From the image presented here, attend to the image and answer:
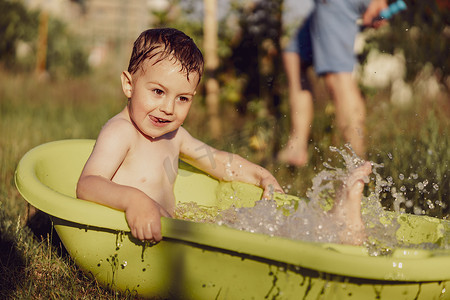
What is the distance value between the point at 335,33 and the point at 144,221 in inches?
72.1

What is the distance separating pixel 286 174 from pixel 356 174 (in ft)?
3.63

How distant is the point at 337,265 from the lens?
1326 millimetres

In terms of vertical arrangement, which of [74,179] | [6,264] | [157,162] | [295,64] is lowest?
[6,264]

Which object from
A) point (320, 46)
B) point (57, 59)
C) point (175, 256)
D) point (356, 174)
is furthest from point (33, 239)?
point (57, 59)

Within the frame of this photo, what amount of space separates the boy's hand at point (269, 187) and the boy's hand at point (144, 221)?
662mm

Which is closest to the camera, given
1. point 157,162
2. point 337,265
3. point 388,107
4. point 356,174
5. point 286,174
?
point 337,265

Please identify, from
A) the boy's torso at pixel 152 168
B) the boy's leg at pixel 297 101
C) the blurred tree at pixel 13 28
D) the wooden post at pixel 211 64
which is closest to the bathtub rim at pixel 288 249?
the boy's torso at pixel 152 168

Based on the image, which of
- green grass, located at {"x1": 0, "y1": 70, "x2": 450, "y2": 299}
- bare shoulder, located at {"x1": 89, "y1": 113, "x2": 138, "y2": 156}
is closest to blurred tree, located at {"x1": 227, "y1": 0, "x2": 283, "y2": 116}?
green grass, located at {"x1": 0, "y1": 70, "x2": 450, "y2": 299}

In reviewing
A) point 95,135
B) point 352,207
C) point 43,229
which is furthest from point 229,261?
point 95,135

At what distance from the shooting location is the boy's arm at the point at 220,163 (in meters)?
2.28

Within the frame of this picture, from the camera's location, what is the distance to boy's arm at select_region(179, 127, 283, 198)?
2.28 metres

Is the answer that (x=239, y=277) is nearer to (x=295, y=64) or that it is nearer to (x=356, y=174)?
(x=356, y=174)

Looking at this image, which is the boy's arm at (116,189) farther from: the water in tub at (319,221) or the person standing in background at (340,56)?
A: the person standing in background at (340,56)

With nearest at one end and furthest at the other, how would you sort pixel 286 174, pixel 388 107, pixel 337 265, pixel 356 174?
pixel 337 265
pixel 356 174
pixel 286 174
pixel 388 107
